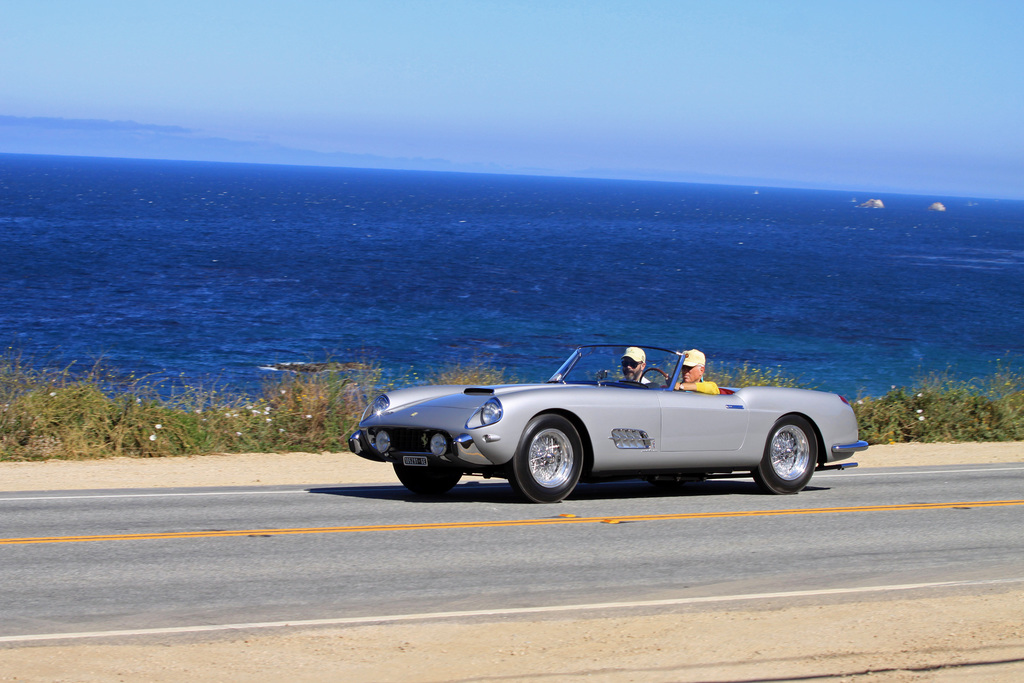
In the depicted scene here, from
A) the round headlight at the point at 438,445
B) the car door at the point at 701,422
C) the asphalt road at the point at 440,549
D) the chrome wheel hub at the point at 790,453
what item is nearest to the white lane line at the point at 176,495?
the asphalt road at the point at 440,549

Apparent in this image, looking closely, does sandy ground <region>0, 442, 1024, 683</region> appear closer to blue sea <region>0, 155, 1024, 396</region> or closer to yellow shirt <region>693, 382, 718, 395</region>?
yellow shirt <region>693, 382, 718, 395</region>

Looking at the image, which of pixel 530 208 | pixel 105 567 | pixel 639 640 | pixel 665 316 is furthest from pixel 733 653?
pixel 530 208

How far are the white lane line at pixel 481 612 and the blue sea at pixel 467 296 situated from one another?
15.7 m

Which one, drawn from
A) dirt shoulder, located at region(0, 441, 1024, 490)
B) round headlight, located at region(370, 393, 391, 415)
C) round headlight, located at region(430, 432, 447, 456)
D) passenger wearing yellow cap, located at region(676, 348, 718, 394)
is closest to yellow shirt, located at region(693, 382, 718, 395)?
passenger wearing yellow cap, located at region(676, 348, 718, 394)

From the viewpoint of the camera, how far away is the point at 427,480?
1033cm

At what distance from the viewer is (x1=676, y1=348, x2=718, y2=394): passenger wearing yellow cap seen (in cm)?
1009

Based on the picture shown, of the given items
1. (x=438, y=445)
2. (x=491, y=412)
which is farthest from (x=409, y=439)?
(x=491, y=412)

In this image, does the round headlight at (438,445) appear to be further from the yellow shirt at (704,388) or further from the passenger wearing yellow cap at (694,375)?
the yellow shirt at (704,388)

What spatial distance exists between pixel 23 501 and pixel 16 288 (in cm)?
5277

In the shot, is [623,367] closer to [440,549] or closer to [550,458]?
[550,458]

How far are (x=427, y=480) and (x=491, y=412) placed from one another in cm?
188

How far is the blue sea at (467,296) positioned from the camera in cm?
4334

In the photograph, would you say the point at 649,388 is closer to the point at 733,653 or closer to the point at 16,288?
the point at 733,653

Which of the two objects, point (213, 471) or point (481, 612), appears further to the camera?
point (213, 471)
